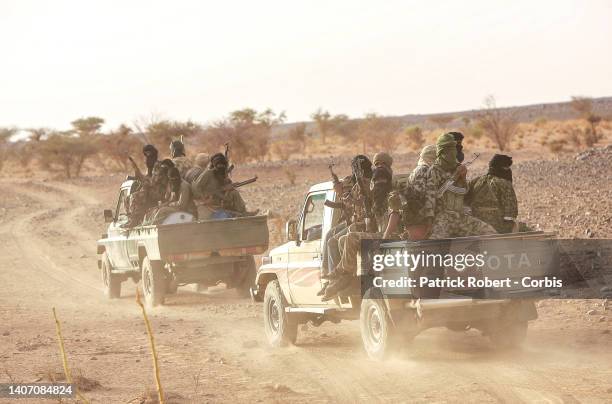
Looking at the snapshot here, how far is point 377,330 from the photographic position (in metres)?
9.65

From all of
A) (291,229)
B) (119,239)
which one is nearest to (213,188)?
(119,239)

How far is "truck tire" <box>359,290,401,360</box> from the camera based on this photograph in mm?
9242

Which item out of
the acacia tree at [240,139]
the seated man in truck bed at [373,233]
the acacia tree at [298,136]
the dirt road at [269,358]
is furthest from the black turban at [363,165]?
the acacia tree at [298,136]

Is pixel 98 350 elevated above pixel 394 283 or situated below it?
below

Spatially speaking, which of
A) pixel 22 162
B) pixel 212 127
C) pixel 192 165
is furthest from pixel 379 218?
pixel 22 162

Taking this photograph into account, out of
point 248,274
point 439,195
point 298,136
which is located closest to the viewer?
point 439,195

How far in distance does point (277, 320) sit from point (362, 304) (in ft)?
6.72

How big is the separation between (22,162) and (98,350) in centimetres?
5993

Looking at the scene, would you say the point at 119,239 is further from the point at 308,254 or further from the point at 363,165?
the point at 363,165

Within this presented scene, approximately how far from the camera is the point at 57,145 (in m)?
59.9

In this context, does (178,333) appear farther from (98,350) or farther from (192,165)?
(192,165)

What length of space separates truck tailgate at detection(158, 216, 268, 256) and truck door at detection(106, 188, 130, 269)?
2115 mm

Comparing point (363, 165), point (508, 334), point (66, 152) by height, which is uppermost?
point (66, 152)

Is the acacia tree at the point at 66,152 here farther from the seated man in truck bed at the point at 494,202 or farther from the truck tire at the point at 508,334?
the truck tire at the point at 508,334
